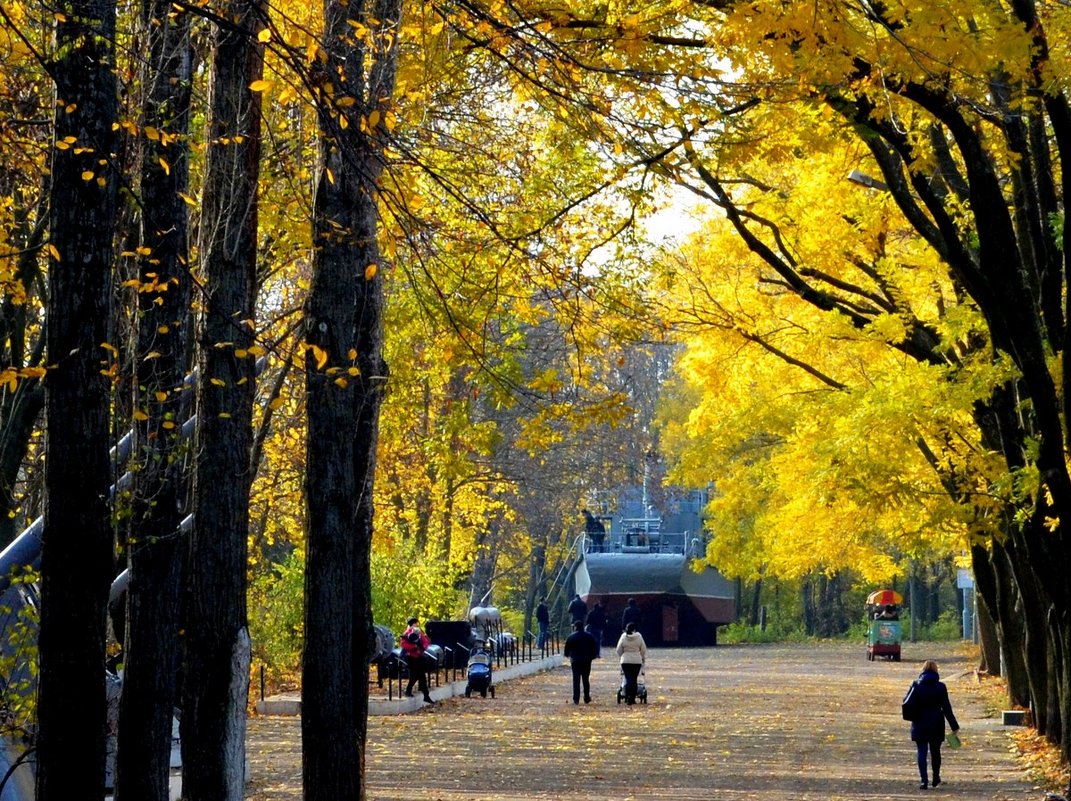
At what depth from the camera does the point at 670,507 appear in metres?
70.8

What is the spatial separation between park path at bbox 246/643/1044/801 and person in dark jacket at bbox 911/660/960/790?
371 millimetres

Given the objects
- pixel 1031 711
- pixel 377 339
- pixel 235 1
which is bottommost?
pixel 1031 711

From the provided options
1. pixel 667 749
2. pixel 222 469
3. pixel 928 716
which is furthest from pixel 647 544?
pixel 222 469

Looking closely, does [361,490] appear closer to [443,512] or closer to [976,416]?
[976,416]

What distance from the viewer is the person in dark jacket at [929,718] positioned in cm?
1803

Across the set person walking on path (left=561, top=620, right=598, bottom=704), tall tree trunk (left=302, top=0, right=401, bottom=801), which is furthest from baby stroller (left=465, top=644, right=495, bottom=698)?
tall tree trunk (left=302, top=0, right=401, bottom=801)

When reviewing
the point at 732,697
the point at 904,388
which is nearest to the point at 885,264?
the point at 904,388

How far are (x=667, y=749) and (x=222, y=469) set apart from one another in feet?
35.9

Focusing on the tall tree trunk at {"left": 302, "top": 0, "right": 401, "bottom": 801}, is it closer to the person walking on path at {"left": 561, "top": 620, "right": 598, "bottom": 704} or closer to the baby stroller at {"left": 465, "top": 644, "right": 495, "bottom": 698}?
the person walking on path at {"left": 561, "top": 620, "right": 598, "bottom": 704}

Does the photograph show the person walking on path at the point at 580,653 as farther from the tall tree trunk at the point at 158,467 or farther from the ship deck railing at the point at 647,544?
the ship deck railing at the point at 647,544

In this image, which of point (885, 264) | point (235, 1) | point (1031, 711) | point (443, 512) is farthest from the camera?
point (443, 512)

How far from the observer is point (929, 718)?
59.9 feet

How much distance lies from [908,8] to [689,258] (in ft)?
46.4

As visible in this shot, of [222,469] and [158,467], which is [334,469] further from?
[158,467]
